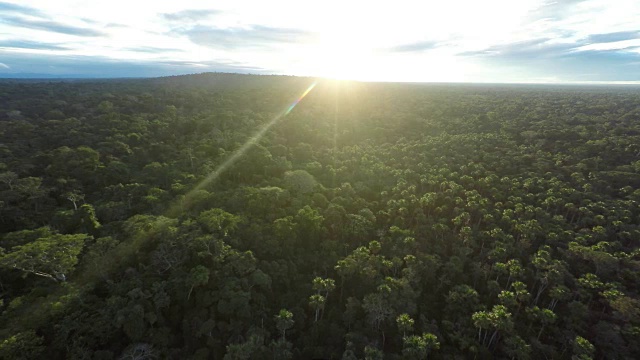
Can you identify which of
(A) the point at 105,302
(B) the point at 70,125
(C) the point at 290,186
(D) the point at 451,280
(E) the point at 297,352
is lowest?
(E) the point at 297,352

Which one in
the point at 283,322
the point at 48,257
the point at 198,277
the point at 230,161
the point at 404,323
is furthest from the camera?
the point at 230,161

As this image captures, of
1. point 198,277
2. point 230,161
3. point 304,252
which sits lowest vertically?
point 304,252

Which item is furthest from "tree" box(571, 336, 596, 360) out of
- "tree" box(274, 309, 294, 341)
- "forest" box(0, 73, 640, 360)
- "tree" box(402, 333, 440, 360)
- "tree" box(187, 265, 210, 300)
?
"tree" box(187, 265, 210, 300)

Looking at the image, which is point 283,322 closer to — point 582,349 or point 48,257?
point 48,257

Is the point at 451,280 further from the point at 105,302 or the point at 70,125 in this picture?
the point at 70,125

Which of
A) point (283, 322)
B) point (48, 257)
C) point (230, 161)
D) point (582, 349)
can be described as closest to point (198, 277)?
point (283, 322)

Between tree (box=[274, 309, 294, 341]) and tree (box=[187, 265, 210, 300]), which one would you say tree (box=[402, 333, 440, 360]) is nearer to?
tree (box=[274, 309, 294, 341])

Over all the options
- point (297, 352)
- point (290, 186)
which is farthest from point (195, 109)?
point (297, 352)

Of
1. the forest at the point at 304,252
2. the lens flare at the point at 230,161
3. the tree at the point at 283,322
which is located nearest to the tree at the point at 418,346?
the forest at the point at 304,252
